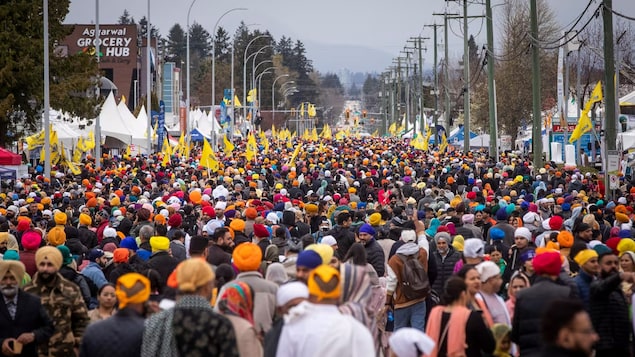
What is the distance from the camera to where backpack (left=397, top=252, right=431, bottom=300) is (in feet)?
41.5

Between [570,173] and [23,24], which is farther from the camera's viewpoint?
[23,24]

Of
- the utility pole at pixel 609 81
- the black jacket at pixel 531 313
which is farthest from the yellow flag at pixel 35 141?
the black jacket at pixel 531 313

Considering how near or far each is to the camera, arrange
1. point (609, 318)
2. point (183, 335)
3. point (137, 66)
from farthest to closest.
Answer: point (137, 66) → point (609, 318) → point (183, 335)

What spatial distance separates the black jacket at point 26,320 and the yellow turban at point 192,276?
6.54 ft

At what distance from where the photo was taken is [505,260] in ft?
45.0

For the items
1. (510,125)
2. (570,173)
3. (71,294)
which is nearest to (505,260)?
(71,294)

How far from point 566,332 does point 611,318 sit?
9.78 ft

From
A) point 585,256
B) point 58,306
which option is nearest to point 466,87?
point 585,256

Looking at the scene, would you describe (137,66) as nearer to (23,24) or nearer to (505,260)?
(23,24)

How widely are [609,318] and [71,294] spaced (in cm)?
379

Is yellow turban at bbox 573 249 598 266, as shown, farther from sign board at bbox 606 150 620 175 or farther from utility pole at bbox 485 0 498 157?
utility pole at bbox 485 0 498 157

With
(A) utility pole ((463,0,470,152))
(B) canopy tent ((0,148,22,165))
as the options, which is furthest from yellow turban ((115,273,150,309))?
(A) utility pole ((463,0,470,152))

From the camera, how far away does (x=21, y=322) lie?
9.22m

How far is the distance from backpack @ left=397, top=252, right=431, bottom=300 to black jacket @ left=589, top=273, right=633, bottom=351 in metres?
3.42
